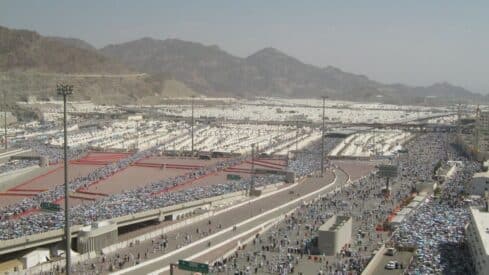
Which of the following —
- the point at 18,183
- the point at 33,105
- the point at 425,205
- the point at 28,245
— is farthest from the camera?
the point at 33,105

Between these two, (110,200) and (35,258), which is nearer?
(35,258)

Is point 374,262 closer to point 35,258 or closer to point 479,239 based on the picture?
point 479,239

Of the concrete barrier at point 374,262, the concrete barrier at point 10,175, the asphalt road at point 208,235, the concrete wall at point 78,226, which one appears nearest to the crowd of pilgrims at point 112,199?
the concrete wall at point 78,226

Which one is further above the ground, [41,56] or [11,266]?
[41,56]

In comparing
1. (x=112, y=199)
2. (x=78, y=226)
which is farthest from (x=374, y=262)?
(x=112, y=199)

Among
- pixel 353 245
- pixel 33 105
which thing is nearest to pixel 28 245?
pixel 353 245

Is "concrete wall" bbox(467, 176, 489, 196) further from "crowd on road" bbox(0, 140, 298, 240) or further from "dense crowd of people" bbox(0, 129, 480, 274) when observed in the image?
"crowd on road" bbox(0, 140, 298, 240)

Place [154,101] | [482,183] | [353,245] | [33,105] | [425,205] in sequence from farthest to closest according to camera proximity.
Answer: [154,101], [33,105], [482,183], [425,205], [353,245]

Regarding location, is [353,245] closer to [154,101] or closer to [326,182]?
[326,182]
